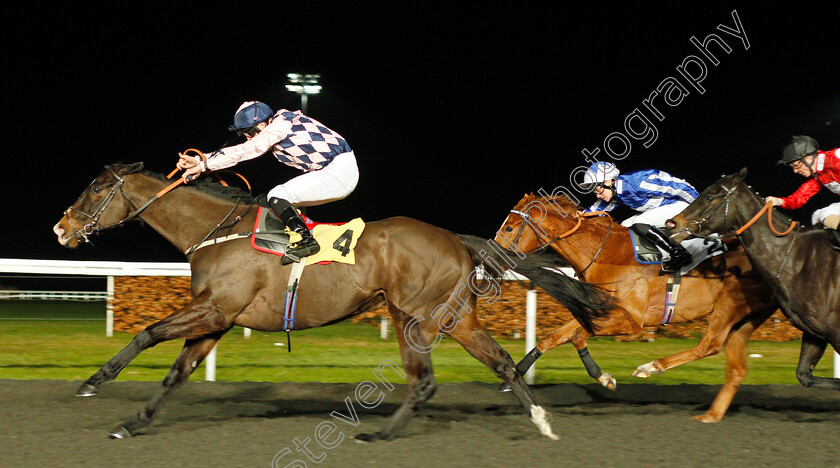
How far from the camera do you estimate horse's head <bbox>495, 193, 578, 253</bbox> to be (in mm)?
5121

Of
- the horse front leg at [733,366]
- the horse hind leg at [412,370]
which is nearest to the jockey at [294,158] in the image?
the horse hind leg at [412,370]

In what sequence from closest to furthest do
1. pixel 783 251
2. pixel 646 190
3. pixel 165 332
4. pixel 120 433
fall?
pixel 120 433
pixel 165 332
pixel 783 251
pixel 646 190

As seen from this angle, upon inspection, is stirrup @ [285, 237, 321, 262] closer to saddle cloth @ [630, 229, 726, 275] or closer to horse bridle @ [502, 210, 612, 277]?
horse bridle @ [502, 210, 612, 277]

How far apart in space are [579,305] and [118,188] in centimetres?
279

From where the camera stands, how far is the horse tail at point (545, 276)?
425 cm

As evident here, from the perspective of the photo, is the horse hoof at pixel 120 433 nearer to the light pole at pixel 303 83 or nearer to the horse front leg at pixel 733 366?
the horse front leg at pixel 733 366

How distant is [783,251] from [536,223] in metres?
1.63

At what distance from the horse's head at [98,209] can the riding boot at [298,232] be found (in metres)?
0.98

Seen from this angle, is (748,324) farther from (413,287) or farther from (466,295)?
(413,287)

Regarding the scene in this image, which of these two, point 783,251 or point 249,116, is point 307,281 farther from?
point 783,251

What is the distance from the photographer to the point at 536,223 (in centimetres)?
514

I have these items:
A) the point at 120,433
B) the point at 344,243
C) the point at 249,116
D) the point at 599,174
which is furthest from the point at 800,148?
the point at 120,433

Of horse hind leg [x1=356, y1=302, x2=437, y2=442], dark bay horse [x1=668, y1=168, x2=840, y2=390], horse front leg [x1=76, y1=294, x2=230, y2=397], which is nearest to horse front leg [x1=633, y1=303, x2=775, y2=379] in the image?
dark bay horse [x1=668, y1=168, x2=840, y2=390]

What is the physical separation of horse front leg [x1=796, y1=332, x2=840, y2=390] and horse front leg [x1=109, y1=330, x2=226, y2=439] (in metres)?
3.46
